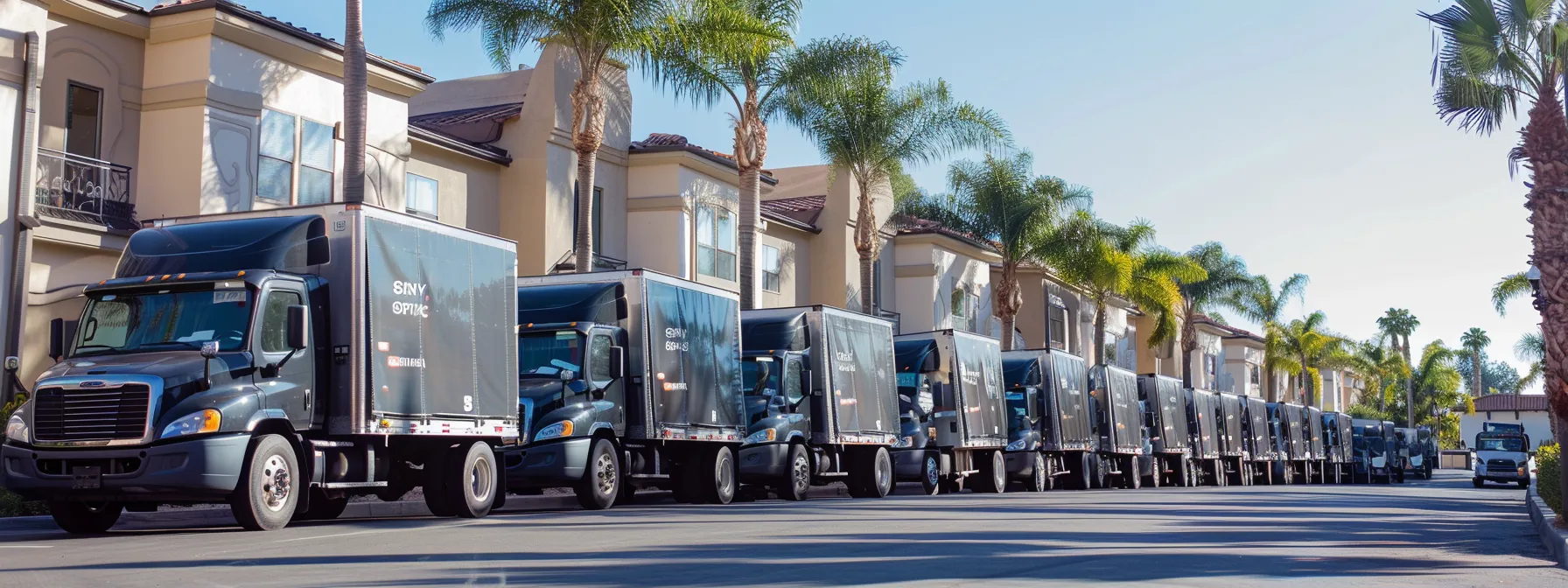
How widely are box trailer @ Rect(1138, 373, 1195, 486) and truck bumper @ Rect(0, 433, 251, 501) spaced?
3114cm

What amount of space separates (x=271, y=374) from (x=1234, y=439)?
40135mm

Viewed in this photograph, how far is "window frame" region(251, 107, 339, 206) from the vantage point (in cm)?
2420

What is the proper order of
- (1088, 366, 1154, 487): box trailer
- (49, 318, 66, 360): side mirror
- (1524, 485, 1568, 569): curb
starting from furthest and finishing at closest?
(1088, 366, 1154, 487): box trailer, (49, 318, 66, 360): side mirror, (1524, 485, 1568, 569): curb

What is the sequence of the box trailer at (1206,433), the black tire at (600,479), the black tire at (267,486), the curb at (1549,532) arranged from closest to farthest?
the curb at (1549,532) < the black tire at (267,486) < the black tire at (600,479) < the box trailer at (1206,433)

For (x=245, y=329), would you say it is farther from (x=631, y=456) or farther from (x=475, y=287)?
(x=631, y=456)

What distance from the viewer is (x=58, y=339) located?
13719mm

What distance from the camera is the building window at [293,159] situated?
80.1ft

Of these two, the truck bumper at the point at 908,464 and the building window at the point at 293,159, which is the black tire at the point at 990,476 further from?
the building window at the point at 293,159

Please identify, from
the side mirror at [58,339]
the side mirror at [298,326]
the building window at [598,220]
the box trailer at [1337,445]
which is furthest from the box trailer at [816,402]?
the box trailer at [1337,445]

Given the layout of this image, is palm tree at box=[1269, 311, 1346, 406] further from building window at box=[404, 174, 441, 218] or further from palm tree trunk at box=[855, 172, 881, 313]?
building window at box=[404, 174, 441, 218]

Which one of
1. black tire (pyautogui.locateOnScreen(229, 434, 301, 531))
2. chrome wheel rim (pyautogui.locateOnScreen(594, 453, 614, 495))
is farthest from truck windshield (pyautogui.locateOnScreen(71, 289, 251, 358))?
chrome wheel rim (pyautogui.locateOnScreen(594, 453, 614, 495))

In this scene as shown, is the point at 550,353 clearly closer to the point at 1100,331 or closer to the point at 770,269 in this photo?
the point at 770,269

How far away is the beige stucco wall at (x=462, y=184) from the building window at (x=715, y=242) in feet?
18.3

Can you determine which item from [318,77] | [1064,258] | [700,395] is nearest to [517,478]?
[700,395]
